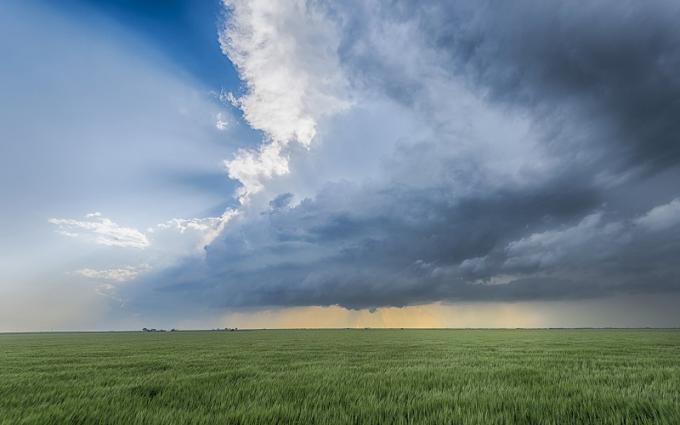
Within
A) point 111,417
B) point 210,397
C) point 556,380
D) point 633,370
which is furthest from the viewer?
point 633,370

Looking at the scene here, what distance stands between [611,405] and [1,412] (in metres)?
11.1

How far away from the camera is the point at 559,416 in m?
5.80

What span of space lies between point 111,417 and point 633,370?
15.2 meters

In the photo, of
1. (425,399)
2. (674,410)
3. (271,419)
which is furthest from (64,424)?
(674,410)

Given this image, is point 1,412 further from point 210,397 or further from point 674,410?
point 674,410

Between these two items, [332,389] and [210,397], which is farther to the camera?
[332,389]

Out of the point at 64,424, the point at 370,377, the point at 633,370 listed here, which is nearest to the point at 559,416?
the point at 370,377

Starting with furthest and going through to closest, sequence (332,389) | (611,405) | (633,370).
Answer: (633,370) → (332,389) → (611,405)

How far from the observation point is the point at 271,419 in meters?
5.76

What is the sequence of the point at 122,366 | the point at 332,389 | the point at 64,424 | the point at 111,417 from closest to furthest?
1. the point at 64,424
2. the point at 111,417
3. the point at 332,389
4. the point at 122,366

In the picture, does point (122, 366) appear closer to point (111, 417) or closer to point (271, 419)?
point (111, 417)

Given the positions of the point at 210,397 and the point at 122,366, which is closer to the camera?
the point at 210,397

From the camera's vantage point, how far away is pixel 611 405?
A: 21.0 ft

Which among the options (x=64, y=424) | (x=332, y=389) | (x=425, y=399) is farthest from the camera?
(x=332, y=389)
